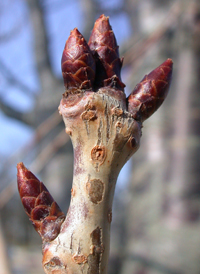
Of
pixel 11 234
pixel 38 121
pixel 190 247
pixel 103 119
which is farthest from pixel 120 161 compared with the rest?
pixel 11 234

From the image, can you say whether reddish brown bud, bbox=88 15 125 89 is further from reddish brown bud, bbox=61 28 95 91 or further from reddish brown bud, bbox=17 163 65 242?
reddish brown bud, bbox=17 163 65 242

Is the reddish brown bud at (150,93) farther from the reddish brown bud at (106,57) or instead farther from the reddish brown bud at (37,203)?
the reddish brown bud at (37,203)

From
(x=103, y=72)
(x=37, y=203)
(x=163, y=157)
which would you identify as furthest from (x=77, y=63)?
(x=163, y=157)

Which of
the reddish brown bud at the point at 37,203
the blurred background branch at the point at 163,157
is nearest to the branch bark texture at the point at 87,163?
the reddish brown bud at the point at 37,203

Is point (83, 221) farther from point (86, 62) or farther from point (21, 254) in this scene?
point (21, 254)

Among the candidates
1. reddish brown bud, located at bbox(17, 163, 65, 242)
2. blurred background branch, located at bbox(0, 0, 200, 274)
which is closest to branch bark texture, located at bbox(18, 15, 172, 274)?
reddish brown bud, located at bbox(17, 163, 65, 242)
